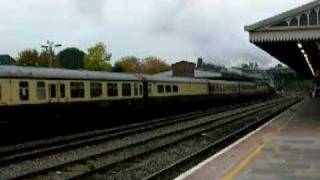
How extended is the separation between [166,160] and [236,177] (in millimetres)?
5172

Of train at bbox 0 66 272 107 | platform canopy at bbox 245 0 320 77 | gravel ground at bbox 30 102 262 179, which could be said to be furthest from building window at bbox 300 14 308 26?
gravel ground at bbox 30 102 262 179

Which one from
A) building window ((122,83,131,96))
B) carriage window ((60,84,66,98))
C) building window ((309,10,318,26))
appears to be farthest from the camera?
building window ((122,83,131,96))

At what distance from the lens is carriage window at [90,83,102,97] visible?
28.1m

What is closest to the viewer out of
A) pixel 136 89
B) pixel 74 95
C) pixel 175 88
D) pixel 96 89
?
pixel 74 95

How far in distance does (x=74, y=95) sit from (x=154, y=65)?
14766 centimetres

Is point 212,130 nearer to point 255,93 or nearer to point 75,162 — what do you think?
point 75,162

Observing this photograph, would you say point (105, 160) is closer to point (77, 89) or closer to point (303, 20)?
point (77, 89)

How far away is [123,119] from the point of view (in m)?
33.3

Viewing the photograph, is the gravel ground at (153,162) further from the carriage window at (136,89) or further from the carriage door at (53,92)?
the carriage window at (136,89)

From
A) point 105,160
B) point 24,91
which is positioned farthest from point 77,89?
point 105,160

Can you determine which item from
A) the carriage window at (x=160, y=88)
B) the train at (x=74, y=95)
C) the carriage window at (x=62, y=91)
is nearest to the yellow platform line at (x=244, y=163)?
the train at (x=74, y=95)

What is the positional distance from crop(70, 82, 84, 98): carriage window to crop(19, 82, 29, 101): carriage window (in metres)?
3.73

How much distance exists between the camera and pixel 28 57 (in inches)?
4525

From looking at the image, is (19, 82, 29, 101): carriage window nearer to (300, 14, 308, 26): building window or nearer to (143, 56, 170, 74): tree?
(300, 14, 308, 26): building window
